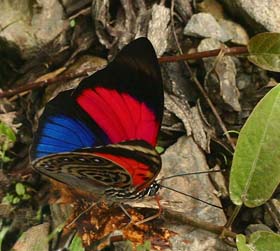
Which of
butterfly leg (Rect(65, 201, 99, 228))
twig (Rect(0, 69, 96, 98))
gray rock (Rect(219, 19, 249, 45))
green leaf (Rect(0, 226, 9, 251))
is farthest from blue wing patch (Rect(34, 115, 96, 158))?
gray rock (Rect(219, 19, 249, 45))

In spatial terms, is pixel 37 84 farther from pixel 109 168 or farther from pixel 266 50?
pixel 266 50

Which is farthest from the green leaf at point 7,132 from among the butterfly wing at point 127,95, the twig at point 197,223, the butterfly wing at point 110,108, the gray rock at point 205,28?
the gray rock at point 205,28

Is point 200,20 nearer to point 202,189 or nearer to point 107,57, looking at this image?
point 107,57

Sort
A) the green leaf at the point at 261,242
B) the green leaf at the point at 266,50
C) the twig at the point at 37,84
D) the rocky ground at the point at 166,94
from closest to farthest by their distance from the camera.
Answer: the green leaf at the point at 261,242 → the rocky ground at the point at 166,94 → the green leaf at the point at 266,50 → the twig at the point at 37,84

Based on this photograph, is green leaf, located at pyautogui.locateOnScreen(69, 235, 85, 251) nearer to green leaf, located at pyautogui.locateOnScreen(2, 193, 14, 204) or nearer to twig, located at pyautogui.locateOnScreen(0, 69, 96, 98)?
green leaf, located at pyautogui.locateOnScreen(2, 193, 14, 204)

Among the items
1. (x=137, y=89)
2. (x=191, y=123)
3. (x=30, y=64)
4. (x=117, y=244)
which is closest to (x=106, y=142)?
(x=137, y=89)

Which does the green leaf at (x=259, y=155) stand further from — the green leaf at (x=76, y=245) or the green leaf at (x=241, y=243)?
the green leaf at (x=76, y=245)
